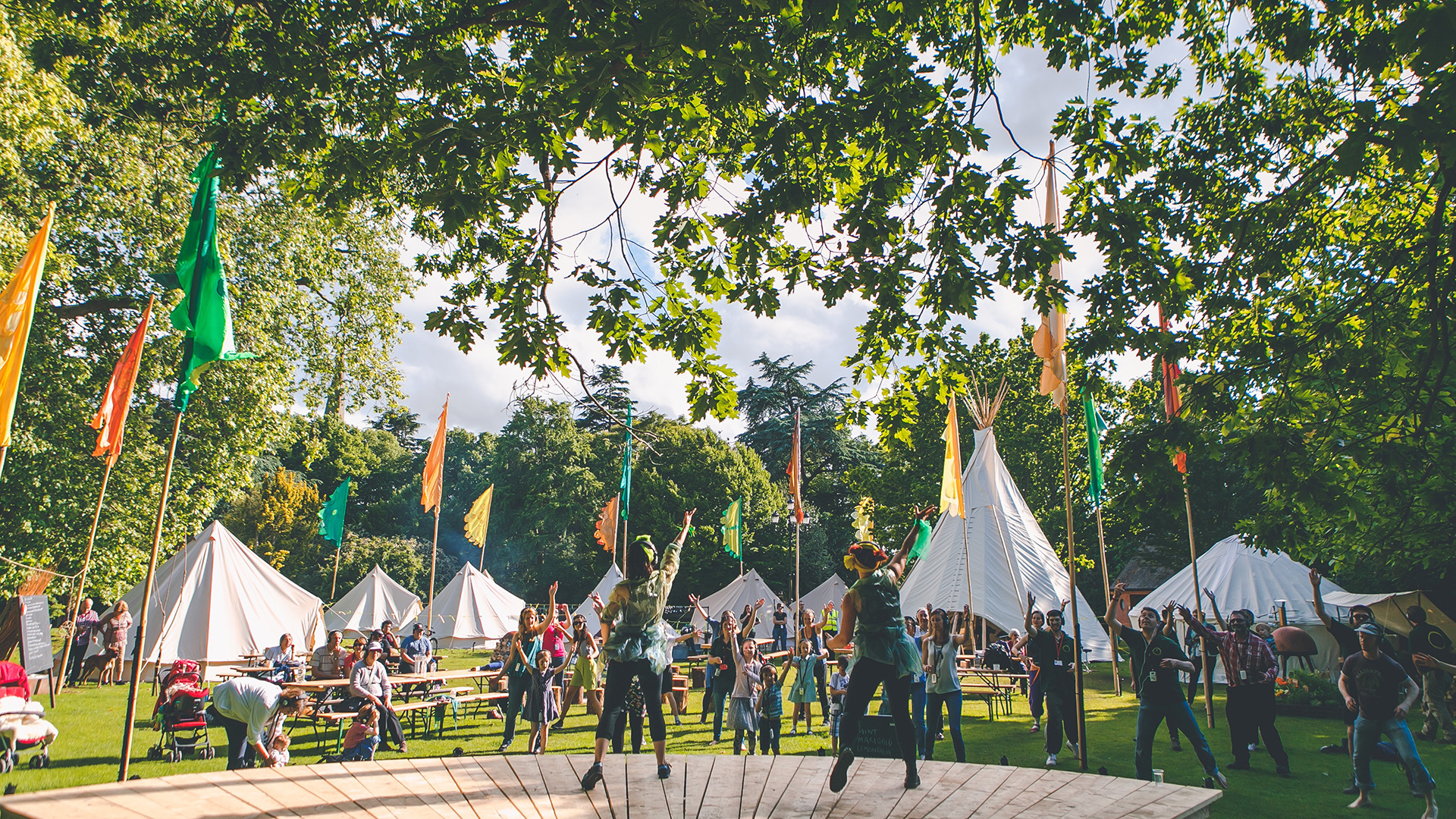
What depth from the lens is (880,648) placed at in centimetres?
525

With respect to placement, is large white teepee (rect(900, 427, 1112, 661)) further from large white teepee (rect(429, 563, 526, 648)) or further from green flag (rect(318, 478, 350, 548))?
green flag (rect(318, 478, 350, 548))

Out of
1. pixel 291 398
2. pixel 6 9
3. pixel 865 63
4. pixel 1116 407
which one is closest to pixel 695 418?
pixel 865 63

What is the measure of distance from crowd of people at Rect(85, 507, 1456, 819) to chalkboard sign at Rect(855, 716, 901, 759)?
308mm

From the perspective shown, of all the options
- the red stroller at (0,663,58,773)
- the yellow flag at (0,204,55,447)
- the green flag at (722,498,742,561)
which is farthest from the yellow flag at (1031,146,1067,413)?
the green flag at (722,498,742,561)

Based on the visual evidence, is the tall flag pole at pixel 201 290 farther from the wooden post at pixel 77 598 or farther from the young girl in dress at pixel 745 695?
the wooden post at pixel 77 598

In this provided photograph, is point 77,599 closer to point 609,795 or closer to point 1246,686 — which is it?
point 609,795

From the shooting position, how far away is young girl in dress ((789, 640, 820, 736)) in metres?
11.3

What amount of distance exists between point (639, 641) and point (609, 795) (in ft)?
3.32

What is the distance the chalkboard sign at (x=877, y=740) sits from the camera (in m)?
6.19

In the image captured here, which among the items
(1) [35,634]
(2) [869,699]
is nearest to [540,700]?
(2) [869,699]

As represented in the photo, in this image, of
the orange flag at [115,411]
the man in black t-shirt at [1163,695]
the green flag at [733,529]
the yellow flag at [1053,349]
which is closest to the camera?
the man in black t-shirt at [1163,695]

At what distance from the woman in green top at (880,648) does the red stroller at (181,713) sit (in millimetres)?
8596

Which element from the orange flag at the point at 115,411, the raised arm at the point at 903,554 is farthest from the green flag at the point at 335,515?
the raised arm at the point at 903,554

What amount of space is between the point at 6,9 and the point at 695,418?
13576 mm
